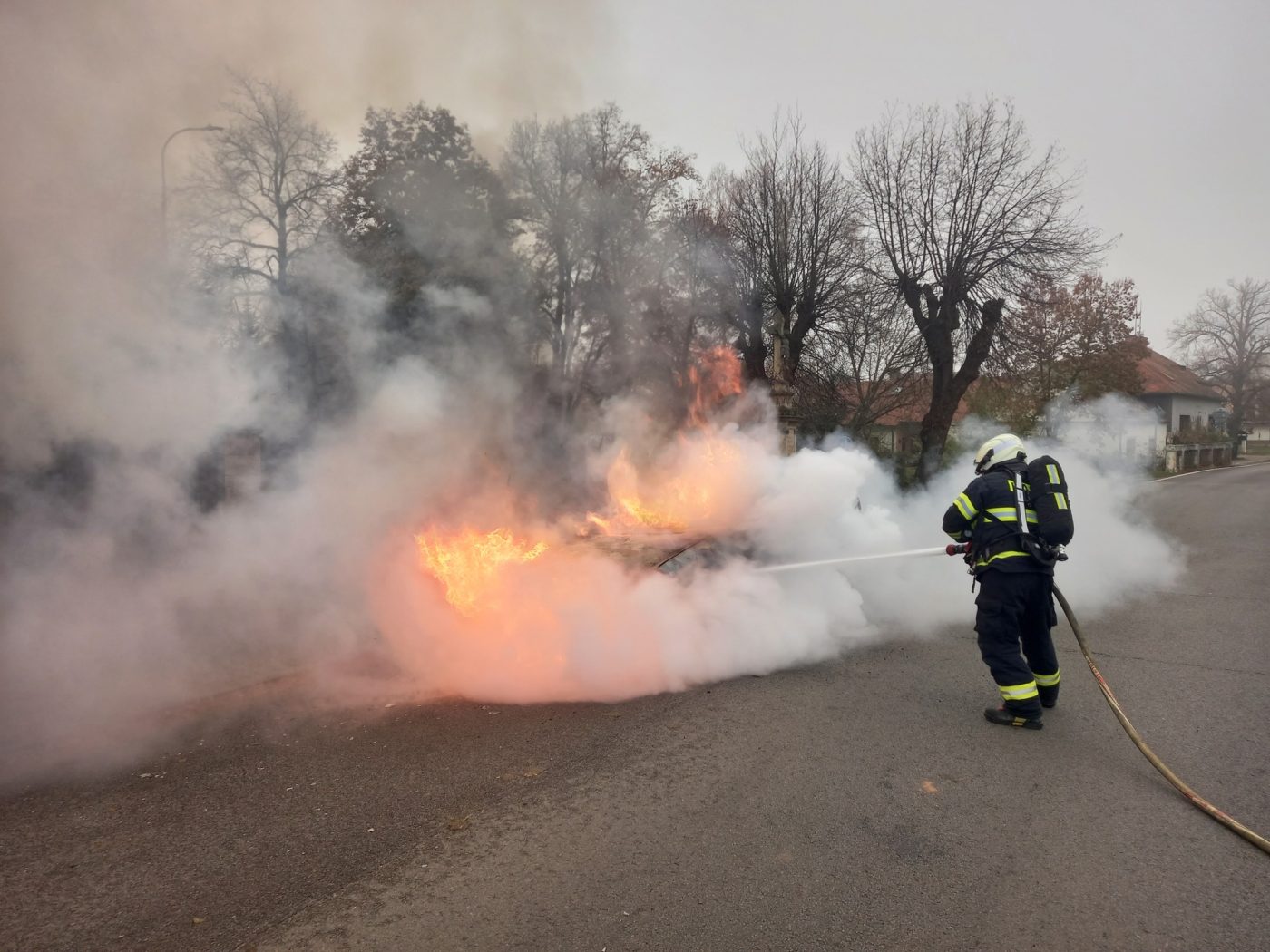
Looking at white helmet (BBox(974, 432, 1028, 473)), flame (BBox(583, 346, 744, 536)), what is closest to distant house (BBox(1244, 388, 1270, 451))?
flame (BBox(583, 346, 744, 536))

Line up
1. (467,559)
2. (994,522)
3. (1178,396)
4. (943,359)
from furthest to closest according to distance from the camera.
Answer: (1178,396), (943,359), (467,559), (994,522)

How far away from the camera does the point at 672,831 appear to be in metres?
3.13

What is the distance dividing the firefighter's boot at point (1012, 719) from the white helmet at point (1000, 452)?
1.53 metres

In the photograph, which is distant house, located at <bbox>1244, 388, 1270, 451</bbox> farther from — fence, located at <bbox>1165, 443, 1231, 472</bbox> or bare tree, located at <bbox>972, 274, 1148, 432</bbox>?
bare tree, located at <bbox>972, 274, 1148, 432</bbox>

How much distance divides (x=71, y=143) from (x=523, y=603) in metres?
4.16

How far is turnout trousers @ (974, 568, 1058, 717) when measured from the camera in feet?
14.1

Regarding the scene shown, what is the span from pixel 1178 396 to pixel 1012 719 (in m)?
46.1

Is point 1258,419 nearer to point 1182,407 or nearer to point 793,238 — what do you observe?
point 1182,407

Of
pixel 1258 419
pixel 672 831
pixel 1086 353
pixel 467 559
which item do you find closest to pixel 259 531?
pixel 467 559

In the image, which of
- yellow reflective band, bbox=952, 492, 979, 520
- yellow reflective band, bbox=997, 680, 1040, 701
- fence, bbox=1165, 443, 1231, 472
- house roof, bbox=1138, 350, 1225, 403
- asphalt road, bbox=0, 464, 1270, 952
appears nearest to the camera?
asphalt road, bbox=0, 464, 1270, 952

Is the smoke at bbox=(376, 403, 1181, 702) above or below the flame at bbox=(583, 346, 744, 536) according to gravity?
below

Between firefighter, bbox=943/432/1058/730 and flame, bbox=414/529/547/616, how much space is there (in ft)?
10.1

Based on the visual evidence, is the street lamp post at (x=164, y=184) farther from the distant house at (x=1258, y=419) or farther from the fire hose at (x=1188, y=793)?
the distant house at (x=1258, y=419)

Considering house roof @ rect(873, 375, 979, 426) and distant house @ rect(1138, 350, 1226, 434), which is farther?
distant house @ rect(1138, 350, 1226, 434)
